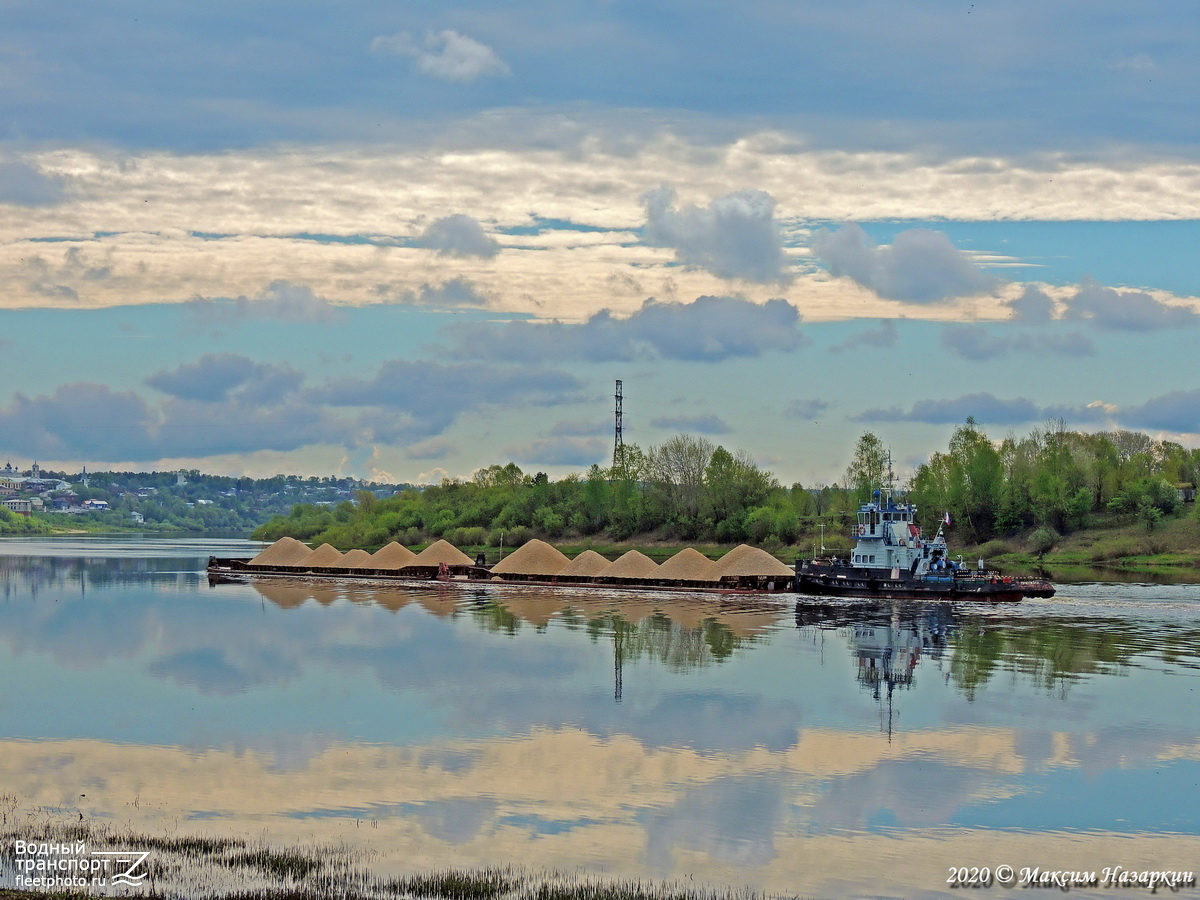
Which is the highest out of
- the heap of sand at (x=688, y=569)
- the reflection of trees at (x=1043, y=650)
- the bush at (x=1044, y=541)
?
the bush at (x=1044, y=541)

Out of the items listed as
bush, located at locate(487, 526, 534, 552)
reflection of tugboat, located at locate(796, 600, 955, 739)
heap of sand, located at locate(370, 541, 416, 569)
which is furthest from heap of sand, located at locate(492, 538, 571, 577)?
bush, located at locate(487, 526, 534, 552)

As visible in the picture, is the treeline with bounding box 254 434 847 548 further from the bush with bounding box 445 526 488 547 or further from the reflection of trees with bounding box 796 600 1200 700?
the reflection of trees with bounding box 796 600 1200 700

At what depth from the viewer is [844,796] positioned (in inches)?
909

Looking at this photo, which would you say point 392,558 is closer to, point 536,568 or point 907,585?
point 536,568

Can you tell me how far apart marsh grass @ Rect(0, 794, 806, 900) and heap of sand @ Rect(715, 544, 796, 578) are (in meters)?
65.4

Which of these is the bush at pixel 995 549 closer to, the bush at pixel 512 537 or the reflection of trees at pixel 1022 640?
the reflection of trees at pixel 1022 640

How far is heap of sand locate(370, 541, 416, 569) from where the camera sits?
100950 mm

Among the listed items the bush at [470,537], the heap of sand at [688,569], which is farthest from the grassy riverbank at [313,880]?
the bush at [470,537]

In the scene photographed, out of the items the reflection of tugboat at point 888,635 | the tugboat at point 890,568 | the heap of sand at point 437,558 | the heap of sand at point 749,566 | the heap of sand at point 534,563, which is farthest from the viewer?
the heap of sand at point 437,558

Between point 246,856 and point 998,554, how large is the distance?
103 meters

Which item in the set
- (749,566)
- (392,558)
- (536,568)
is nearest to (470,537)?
(392,558)

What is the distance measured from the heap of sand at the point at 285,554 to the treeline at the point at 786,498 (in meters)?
27.9

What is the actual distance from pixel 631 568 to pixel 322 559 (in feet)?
110

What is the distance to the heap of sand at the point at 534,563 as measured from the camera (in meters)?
91.2
